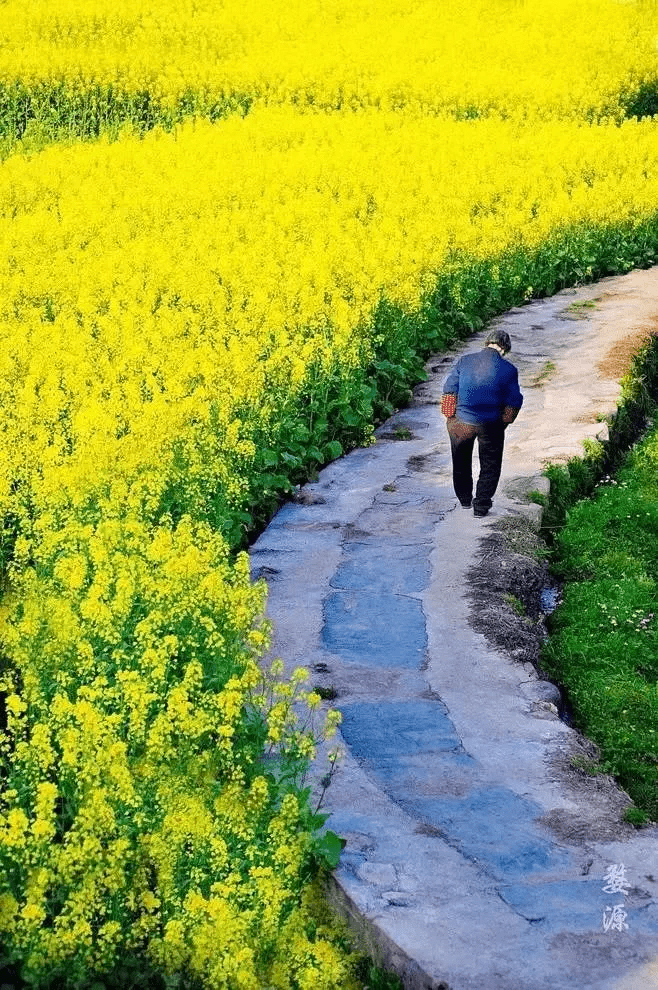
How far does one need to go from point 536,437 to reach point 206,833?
7.87 metres

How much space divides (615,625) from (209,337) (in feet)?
16.4

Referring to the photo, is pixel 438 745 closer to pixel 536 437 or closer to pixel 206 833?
pixel 206 833

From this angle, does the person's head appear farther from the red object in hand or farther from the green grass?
the green grass

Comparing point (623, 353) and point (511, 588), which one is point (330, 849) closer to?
point (511, 588)

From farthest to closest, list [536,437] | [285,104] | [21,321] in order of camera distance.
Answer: [285,104]
[21,321]
[536,437]

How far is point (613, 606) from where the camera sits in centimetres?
959

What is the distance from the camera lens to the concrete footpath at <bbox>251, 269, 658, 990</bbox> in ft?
17.6

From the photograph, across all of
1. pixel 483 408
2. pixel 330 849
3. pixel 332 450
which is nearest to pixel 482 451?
pixel 483 408

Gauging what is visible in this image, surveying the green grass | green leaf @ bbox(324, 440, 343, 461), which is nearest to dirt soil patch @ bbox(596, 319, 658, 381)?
the green grass

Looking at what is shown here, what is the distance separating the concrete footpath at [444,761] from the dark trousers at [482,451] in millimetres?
191

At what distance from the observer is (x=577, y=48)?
33.4 m

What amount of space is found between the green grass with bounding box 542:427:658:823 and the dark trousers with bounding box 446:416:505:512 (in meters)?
0.71

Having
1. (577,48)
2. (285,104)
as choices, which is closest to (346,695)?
(285,104)

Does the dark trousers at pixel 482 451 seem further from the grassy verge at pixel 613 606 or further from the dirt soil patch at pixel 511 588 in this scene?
the grassy verge at pixel 613 606
